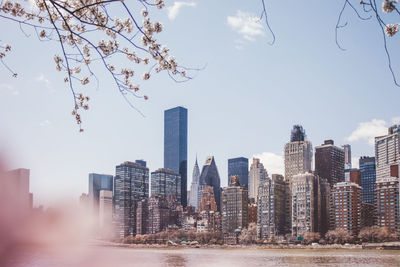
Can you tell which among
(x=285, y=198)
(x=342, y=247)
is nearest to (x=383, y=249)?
(x=342, y=247)

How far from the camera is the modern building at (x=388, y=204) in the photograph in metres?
147

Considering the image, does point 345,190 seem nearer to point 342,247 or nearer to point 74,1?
point 342,247

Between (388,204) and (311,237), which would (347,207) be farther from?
(311,237)

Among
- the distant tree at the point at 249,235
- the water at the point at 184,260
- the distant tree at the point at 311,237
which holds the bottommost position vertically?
the distant tree at the point at 249,235

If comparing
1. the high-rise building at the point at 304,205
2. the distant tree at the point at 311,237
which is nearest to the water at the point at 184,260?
the distant tree at the point at 311,237

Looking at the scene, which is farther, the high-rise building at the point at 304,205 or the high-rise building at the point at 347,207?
the high-rise building at the point at 304,205

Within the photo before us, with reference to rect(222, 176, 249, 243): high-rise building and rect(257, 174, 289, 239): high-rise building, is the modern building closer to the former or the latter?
rect(257, 174, 289, 239): high-rise building

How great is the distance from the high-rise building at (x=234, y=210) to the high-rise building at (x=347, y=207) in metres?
39.4

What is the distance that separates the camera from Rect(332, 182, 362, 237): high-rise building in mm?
149625

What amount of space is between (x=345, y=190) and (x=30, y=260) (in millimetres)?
118814

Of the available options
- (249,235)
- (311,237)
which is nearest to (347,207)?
(311,237)

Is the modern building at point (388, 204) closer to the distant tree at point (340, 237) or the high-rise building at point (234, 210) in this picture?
the distant tree at point (340, 237)

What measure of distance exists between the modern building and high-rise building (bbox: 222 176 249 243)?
50.2m

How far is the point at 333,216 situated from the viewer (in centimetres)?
16262
